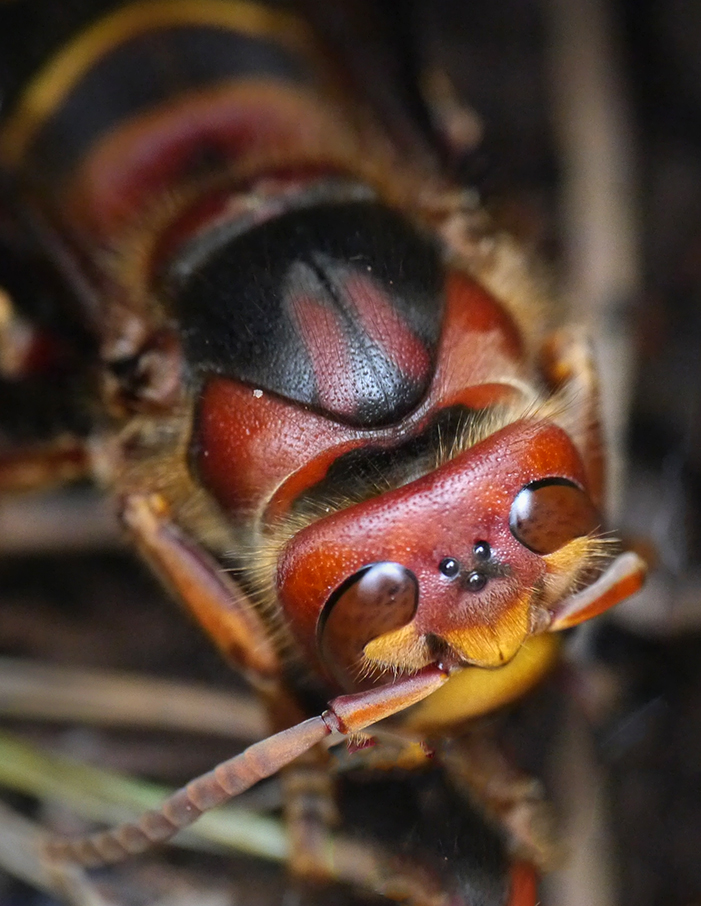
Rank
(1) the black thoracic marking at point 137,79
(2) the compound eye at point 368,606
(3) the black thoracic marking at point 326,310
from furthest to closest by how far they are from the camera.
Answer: (1) the black thoracic marking at point 137,79 → (3) the black thoracic marking at point 326,310 → (2) the compound eye at point 368,606

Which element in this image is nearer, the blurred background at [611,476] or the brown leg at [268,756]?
the brown leg at [268,756]

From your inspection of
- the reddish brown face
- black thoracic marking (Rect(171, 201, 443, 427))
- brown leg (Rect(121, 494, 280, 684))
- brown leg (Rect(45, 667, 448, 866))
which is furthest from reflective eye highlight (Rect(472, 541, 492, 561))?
brown leg (Rect(121, 494, 280, 684))

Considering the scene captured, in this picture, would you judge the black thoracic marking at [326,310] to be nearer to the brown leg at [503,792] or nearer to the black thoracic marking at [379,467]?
the black thoracic marking at [379,467]

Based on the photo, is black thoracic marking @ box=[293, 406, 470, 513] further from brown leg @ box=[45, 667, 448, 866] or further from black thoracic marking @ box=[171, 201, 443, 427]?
brown leg @ box=[45, 667, 448, 866]

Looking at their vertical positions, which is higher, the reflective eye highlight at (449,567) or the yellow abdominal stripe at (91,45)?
the yellow abdominal stripe at (91,45)

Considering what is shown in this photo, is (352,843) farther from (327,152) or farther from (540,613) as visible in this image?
(327,152)

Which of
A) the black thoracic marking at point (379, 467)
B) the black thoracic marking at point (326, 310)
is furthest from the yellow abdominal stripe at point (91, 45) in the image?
the black thoracic marking at point (379, 467)

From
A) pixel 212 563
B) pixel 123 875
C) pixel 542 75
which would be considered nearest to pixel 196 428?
pixel 212 563
